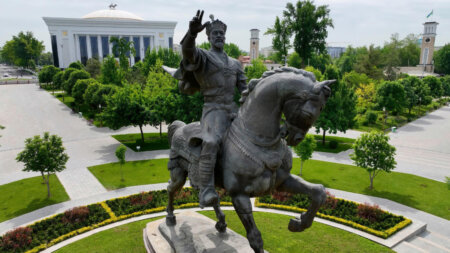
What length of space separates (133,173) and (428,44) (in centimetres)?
9234

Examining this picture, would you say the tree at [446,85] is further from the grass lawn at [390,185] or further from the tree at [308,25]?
the grass lawn at [390,185]

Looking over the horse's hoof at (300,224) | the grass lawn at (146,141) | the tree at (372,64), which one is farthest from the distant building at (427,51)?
the horse's hoof at (300,224)

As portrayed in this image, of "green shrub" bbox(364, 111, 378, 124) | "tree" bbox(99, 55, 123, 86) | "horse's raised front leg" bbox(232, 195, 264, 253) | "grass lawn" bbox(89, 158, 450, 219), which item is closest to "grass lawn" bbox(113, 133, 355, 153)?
"grass lawn" bbox(89, 158, 450, 219)

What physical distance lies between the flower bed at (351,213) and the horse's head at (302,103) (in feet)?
33.0

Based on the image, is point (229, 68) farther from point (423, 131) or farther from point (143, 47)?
point (143, 47)

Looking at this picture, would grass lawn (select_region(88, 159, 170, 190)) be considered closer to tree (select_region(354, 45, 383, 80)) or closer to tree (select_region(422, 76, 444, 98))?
tree (select_region(354, 45, 383, 80))

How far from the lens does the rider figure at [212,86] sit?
6902mm

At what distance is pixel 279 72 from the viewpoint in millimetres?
6148

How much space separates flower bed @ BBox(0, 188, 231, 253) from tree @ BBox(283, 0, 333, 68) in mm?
38059

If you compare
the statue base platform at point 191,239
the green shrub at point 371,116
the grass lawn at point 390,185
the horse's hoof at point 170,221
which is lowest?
the grass lawn at point 390,185

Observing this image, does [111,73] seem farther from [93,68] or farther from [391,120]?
[391,120]

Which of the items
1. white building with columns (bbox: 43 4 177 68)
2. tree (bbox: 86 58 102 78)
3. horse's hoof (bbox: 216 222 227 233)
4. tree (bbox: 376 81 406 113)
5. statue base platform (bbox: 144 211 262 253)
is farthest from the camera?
white building with columns (bbox: 43 4 177 68)

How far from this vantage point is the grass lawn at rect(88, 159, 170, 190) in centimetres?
1931

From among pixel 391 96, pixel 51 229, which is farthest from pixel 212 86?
pixel 391 96
